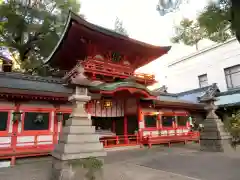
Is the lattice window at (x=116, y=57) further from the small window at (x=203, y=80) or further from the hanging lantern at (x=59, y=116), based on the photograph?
the small window at (x=203, y=80)

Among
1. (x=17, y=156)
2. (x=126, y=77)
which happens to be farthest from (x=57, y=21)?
(x=17, y=156)

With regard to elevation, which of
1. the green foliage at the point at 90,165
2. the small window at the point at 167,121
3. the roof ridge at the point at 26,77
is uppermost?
the roof ridge at the point at 26,77

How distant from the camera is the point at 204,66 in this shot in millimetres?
25594

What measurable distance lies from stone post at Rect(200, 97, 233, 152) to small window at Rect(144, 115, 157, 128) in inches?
161

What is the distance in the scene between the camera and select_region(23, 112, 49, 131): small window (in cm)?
1034

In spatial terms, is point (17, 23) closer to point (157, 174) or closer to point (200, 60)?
point (157, 174)

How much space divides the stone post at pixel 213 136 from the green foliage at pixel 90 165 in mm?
8642

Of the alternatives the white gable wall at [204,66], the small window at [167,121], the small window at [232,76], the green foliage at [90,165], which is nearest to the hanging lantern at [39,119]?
the green foliage at [90,165]

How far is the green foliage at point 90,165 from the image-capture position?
5192 millimetres

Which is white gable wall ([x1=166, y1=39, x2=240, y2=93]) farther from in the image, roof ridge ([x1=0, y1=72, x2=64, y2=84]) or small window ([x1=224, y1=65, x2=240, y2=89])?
roof ridge ([x1=0, y1=72, x2=64, y2=84])

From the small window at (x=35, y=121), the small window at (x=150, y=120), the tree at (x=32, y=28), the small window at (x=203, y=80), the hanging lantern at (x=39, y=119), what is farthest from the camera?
the small window at (x=203, y=80)

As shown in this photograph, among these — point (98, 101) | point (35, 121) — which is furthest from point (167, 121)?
point (35, 121)

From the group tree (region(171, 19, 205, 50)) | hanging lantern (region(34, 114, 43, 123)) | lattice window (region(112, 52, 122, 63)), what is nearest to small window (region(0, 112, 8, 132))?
hanging lantern (region(34, 114, 43, 123))

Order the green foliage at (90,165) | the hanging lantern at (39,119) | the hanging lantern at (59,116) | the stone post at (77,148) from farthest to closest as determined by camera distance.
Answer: the hanging lantern at (59,116) → the hanging lantern at (39,119) → the green foliage at (90,165) → the stone post at (77,148)
